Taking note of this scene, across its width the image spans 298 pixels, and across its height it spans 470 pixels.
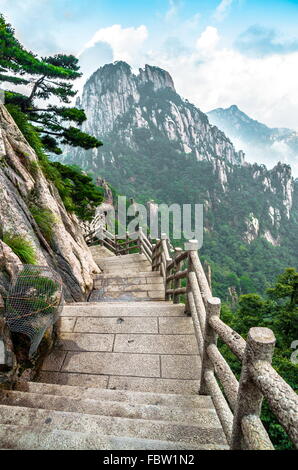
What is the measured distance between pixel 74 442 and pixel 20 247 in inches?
94.4

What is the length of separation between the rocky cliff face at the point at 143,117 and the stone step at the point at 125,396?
98.1 meters

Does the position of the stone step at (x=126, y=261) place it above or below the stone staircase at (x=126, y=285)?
above

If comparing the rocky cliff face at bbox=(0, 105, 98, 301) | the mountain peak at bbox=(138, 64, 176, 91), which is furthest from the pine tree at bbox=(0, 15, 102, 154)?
the mountain peak at bbox=(138, 64, 176, 91)

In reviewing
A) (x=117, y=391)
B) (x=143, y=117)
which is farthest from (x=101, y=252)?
(x=143, y=117)

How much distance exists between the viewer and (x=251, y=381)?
123 cm

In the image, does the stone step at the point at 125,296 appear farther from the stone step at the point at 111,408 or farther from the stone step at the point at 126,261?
the stone step at the point at 111,408

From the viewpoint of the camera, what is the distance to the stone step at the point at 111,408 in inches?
70.5

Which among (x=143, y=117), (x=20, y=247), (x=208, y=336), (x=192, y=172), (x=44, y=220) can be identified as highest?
(x=143, y=117)

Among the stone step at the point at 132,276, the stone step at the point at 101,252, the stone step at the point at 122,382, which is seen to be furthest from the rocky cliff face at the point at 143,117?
the stone step at the point at 122,382

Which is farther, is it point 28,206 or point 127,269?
point 127,269

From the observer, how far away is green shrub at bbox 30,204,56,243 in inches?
181

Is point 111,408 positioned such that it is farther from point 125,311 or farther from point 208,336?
point 125,311

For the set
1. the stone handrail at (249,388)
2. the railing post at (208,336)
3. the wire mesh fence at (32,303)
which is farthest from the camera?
the wire mesh fence at (32,303)
